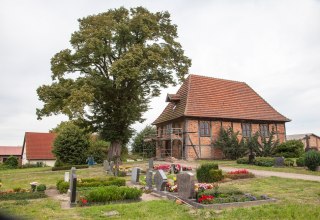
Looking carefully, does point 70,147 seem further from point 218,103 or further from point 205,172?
point 205,172

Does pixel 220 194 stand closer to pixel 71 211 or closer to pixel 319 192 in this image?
pixel 319 192

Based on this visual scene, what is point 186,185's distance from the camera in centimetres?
1232

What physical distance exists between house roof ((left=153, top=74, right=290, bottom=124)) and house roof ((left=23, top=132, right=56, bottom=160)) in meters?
22.0

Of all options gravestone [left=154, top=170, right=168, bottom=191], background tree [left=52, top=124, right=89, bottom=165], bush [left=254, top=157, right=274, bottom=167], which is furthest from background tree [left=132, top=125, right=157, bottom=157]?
gravestone [left=154, top=170, right=168, bottom=191]

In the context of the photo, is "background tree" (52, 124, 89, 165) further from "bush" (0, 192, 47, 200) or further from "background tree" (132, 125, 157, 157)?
"bush" (0, 192, 47, 200)

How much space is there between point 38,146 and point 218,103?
33176mm

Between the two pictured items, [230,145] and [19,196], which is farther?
[230,145]

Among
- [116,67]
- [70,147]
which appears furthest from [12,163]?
[116,67]

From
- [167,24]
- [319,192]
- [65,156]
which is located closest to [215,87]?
[167,24]

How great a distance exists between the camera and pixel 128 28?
2917 cm

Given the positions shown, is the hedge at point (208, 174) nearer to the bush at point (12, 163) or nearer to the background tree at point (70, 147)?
the background tree at point (70, 147)

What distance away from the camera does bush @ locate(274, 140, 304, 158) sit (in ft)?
110

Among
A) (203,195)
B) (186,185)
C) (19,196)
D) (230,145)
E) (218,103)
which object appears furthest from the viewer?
Answer: (218,103)

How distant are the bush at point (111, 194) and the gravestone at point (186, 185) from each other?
180 centimetres
